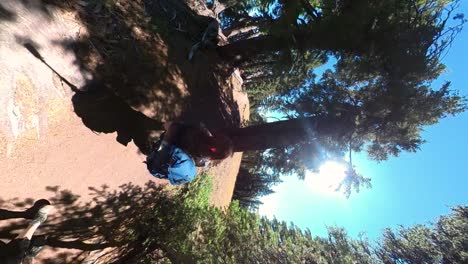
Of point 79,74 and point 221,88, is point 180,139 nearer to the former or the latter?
point 79,74

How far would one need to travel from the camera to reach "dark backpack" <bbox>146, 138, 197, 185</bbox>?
22.2 feet

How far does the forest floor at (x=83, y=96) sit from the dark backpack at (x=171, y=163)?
1697mm

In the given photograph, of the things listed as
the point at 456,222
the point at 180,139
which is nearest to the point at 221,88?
the point at 180,139

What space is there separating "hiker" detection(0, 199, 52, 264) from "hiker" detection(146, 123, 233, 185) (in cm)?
213

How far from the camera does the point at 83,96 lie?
284 inches

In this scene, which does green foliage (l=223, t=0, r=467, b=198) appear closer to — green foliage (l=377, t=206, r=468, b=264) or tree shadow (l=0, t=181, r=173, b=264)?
green foliage (l=377, t=206, r=468, b=264)

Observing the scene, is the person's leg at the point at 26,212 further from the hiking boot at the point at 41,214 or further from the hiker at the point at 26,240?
the hiking boot at the point at 41,214

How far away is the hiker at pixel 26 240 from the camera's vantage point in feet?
19.3

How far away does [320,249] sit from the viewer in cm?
1038

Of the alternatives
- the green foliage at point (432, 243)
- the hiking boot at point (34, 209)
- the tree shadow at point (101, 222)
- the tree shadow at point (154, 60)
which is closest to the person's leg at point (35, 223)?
the hiking boot at point (34, 209)

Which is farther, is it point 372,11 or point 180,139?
point 372,11

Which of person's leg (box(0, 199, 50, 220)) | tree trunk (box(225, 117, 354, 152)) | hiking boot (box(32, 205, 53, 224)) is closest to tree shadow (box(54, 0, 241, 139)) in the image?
tree trunk (box(225, 117, 354, 152))

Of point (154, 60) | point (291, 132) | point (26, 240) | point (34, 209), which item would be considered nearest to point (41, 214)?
point (34, 209)

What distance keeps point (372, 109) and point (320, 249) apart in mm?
4445
